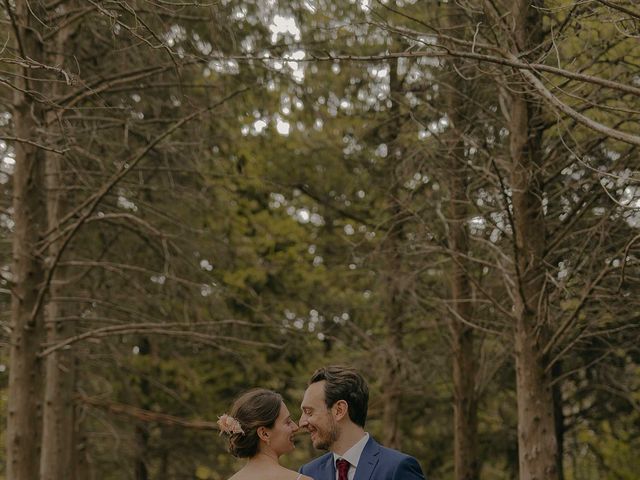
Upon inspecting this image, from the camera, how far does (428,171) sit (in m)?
11.1

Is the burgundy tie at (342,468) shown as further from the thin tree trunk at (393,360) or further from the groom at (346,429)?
the thin tree trunk at (393,360)

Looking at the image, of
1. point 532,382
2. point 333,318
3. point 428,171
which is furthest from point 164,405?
point 532,382

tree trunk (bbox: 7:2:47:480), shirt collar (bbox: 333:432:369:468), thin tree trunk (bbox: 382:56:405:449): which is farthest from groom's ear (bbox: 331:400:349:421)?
thin tree trunk (bbox: 382:56:405:449)

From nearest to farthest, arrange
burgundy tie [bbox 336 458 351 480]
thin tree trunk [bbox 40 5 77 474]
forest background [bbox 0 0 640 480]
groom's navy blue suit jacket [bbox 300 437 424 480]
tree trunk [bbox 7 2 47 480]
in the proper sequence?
groom's navy blue suit jacket [bbox 300 437 424 480], burgundy tie [bbox 336 458 351 480], forest background [bbox 0 0 640 480], tree trunk [bbox 7 2 47 480], thin tree trunk [bbox 40 5 77 474]

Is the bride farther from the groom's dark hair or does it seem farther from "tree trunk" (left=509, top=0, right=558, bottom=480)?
"tree trunk" (left=509, top=0, right=558, bottom=480)

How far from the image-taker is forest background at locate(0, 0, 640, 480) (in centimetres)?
880

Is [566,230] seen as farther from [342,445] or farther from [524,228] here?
[342,445]

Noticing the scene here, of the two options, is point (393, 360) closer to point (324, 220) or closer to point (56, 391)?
point (56, 391)

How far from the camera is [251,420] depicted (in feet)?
17.3

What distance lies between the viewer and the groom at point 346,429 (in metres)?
5.24

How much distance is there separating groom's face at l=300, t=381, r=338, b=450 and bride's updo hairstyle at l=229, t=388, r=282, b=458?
0.53 feet

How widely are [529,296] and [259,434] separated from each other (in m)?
4.55

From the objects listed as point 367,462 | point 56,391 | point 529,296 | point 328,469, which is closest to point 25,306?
point 56,391

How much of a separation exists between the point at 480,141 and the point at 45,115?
452 cm
